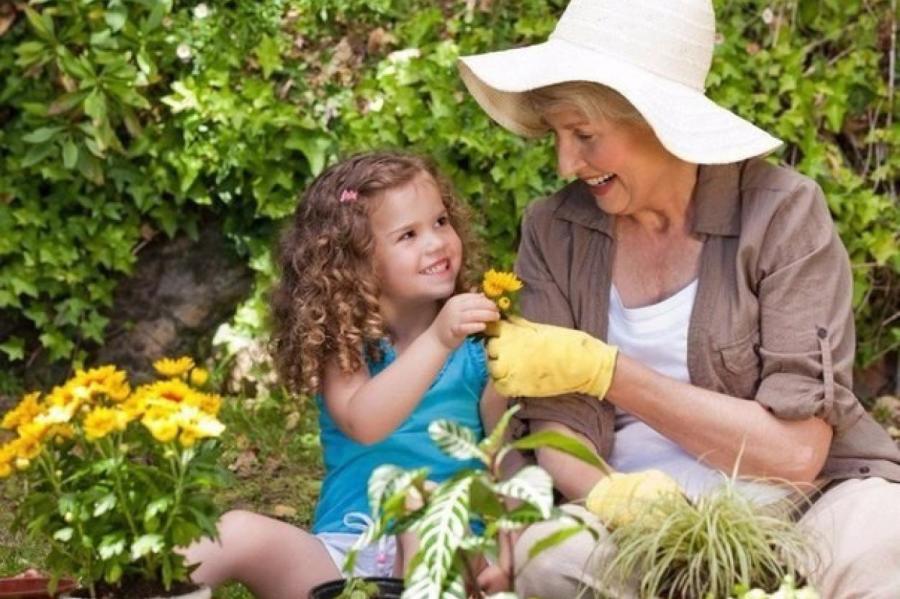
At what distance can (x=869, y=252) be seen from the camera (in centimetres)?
491

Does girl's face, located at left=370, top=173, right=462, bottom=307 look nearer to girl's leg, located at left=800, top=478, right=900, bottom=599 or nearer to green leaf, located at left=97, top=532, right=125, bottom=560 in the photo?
girl's leg, located at left=800, top=478, right=900, bottom=599

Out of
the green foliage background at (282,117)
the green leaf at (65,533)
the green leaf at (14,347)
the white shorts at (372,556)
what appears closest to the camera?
the green leaf at (65,533)

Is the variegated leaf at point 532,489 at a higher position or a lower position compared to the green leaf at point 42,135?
higher

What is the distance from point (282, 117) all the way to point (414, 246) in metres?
1.64

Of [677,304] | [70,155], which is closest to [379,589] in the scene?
[677,304]

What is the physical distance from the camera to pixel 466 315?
3.03 metres

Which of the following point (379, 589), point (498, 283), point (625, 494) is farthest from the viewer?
point (498, 283)

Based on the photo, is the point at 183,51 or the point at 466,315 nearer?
the point at 466,315

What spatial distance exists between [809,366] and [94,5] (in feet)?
8.65

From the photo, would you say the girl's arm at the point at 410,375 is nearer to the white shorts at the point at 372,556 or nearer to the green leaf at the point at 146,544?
the white shorts at the point at 372,556

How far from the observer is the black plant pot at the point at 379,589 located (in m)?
2.71

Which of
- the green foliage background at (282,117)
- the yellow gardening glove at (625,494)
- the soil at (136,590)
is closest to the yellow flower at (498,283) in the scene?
the yellow gardening glove at (625,494)

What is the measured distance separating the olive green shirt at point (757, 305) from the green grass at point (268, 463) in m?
1.28

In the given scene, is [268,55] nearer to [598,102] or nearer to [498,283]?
[598,102]
